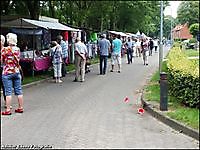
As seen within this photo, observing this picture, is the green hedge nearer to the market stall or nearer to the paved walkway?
the paved walkway

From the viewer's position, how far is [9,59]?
373 inches

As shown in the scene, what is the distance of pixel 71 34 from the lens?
2636 centimetres

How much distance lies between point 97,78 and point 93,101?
6410mm

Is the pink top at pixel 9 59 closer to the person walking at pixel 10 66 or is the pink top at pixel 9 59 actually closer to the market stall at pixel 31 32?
the person walking at pixel 10 66

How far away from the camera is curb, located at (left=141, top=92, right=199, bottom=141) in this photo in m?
7.50

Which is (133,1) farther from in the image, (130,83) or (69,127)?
(69,127)

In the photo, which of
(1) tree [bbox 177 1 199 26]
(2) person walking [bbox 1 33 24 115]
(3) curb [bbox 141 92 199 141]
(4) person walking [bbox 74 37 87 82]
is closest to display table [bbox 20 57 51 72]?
(4) person walking [bbox 74 37 87 82]

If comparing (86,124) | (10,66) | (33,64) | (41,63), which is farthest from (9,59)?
(41,63)

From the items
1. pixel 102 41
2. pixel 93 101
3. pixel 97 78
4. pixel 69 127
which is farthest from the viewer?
pixel 102 41

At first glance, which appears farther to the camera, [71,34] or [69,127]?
[71,34]

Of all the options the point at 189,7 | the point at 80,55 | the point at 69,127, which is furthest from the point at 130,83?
the point at 189,7

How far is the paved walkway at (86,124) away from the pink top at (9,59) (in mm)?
1040

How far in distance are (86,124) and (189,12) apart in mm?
80252

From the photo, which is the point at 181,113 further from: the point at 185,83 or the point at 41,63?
the point at 41,63
